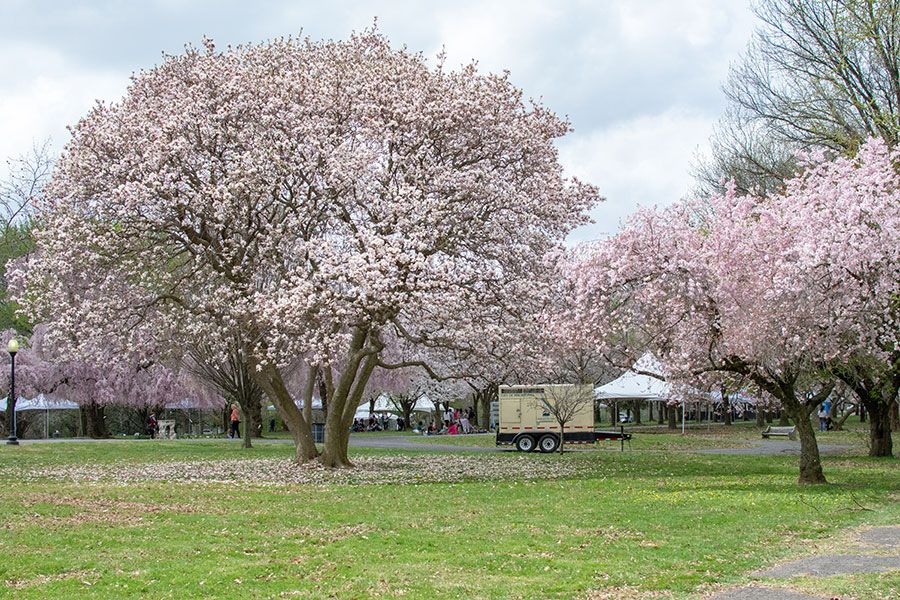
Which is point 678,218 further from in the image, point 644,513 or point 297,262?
point 297,262

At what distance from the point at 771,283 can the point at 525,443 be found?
17.2 meters

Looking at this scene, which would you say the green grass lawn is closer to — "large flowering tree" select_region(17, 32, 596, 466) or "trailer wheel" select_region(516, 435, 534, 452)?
"large flowering tree" select_region(17, 32, 596, 466)

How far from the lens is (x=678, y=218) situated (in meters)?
20.3

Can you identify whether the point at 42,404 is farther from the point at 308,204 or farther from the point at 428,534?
the point at 428,534

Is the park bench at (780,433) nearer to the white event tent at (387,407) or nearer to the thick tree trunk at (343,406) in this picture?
the thick tree trunk at (343,406)

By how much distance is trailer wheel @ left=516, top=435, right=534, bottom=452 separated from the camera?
34.7m

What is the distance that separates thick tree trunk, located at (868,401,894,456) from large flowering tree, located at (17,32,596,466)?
479 inches

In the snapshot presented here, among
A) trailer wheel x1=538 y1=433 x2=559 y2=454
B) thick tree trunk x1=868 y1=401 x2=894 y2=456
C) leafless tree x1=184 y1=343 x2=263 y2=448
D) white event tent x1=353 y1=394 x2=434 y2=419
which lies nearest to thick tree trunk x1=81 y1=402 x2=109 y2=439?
leafless tree x1=184 y1=343 x2=263 y2=448

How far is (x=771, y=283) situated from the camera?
1877 cm

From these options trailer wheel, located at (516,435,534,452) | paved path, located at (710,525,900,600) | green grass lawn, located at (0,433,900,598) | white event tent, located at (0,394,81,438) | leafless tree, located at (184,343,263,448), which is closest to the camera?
paved path, located at (710,525,900,600)

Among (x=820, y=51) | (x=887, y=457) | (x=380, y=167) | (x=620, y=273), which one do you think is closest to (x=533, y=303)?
(x=620, y=273)

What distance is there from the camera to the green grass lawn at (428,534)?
30.0 feet

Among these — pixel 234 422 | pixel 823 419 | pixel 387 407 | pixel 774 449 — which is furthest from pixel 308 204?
pixel 387 407

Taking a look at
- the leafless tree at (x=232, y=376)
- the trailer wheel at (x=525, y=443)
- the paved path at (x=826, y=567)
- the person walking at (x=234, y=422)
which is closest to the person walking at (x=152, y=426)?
the person walking at (x=234, y=422)
